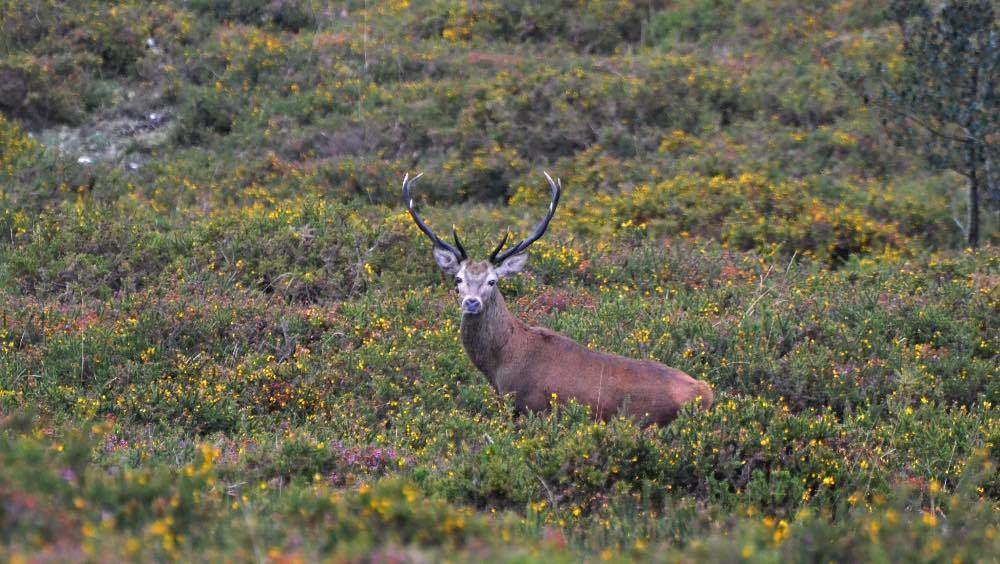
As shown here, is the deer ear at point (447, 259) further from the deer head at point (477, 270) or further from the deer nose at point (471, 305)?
the deer nose at point (471, 305)

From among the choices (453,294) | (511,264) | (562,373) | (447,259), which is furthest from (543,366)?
(453,294)

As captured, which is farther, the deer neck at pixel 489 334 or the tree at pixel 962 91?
the tree at pixel 962 91

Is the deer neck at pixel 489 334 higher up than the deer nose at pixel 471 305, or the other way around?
the deer nose at pixel 471 305

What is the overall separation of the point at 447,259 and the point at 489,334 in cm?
102

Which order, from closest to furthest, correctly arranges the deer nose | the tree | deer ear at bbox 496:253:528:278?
the deer nose, deer ear at bbox 496:253:528:278, the tree

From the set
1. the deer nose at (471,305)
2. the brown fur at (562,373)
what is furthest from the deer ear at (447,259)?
the deer nose at (471,305)

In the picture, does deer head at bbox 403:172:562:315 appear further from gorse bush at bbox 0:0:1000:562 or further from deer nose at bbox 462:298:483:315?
gorse bush at bbox 0:0:1000:562

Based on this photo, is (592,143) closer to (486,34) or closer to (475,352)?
(486,34)

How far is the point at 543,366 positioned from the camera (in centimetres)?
905

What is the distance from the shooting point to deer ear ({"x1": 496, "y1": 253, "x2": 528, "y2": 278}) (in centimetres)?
970

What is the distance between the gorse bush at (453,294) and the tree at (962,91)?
1.04 meters

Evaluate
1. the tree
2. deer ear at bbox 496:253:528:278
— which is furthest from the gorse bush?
deer ear at bbox 496:253:528:278

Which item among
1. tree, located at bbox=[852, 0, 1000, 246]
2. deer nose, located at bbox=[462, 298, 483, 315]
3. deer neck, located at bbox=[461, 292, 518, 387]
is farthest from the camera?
tree, located at bbox=[852, 0, 1000, 246]

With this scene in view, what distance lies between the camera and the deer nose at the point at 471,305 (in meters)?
9.04
